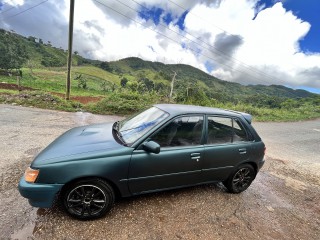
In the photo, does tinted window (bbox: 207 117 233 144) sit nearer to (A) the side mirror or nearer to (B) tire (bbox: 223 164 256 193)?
(B) tire (bbox: 223 164 256 193)

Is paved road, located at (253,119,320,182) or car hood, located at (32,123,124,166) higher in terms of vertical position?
car hood, located at (32,123,124,166)

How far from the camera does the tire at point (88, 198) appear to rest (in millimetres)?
3013

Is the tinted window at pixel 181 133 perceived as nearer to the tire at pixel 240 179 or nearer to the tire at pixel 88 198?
the tire at pixel 88 198

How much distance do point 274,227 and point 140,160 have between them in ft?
8.00

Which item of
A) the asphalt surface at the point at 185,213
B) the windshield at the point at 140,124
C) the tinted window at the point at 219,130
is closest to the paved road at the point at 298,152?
the asphalt surface at the point at 185,213

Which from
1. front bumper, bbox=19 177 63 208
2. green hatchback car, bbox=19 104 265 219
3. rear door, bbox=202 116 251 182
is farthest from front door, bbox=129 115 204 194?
front bumper, bbox=19 177 63 208

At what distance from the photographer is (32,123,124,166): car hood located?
296cm

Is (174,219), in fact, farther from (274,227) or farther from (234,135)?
(234,135)

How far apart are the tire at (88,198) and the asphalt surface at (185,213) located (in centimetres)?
13

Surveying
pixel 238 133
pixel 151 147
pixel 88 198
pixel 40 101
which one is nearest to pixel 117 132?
pixel 151 147

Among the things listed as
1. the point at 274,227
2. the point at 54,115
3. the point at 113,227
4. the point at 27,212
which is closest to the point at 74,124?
the point at 54,115

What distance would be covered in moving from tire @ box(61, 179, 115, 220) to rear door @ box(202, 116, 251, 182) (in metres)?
1.69

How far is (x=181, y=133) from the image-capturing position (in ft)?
12.1

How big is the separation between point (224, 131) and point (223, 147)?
32 centimetres
